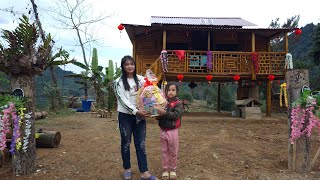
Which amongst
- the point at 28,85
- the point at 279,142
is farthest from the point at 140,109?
the point at 279,142

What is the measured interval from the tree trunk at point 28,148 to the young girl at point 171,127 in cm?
185

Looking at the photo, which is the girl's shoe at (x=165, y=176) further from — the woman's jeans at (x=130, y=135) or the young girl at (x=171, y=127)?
the woman's jeans at (x=130, y=135)

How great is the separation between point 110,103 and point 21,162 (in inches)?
518

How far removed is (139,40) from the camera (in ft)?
47.5

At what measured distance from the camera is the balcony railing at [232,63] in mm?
11477

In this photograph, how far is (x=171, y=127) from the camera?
12.5ft

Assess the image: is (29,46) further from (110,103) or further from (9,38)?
(110,103)

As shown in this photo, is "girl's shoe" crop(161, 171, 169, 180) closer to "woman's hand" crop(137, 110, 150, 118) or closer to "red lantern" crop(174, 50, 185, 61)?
"woman's hand" crop(137, 110, 150, 118)

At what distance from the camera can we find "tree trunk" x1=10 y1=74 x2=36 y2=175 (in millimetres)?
3914

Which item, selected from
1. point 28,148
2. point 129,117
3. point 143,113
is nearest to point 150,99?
point 143,113

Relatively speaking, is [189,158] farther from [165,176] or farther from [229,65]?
[229,65]

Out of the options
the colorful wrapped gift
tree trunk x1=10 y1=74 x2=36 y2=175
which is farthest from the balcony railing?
the colorful wrapped gift

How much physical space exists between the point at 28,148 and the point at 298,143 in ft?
13.0

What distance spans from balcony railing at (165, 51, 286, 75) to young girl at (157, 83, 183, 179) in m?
7.64
